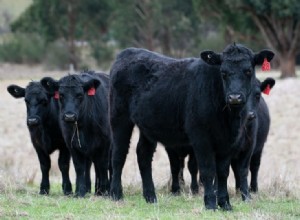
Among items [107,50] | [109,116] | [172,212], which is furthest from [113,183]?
[107,50]

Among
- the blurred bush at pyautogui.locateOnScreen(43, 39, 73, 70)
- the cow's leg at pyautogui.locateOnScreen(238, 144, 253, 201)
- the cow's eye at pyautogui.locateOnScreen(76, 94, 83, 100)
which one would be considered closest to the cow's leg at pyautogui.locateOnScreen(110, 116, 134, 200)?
the cow's eye at pyautogui.locateOnScreen(76, 94, 83, 100)

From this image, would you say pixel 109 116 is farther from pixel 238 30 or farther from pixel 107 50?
pixel 107 50

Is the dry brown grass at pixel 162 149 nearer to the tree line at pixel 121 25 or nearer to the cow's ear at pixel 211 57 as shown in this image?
the cow's ear at pixel 211 57

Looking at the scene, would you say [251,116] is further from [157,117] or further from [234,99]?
[234,99]

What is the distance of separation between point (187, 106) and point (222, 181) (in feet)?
3.80

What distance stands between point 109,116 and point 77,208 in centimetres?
242

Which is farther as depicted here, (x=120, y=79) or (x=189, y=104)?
(x=120, y=79)

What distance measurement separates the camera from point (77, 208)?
10492 mm

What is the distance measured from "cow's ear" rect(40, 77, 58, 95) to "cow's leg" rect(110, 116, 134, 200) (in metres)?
1.36

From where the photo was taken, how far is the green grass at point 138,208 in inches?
380

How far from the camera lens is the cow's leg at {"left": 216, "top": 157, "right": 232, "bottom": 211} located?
10.6m

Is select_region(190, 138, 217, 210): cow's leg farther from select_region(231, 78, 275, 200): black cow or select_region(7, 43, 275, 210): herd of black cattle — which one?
select_region(231, 78, 275, 200): black cow

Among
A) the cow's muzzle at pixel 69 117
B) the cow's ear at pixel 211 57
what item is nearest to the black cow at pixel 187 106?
the cow's ear at pixel 211 57

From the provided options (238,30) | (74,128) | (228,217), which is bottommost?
(228,217)
